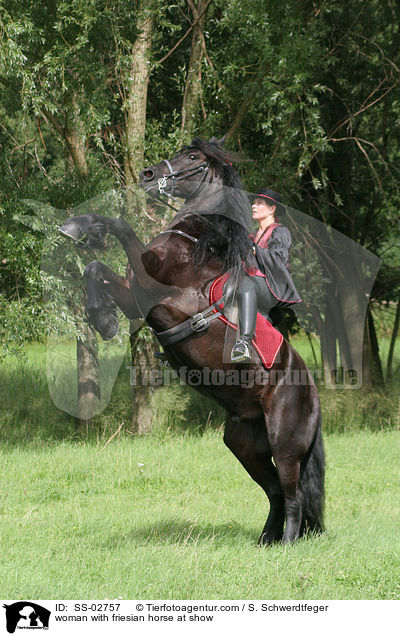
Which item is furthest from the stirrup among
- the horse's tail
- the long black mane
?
the horse's tail

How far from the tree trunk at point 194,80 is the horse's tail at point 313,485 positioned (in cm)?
662

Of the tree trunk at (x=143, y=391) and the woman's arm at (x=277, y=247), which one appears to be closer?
the woman's arm at (x=277, y=247)

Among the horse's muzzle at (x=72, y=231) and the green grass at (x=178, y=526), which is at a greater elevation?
the horse's muzzle at (x=72, y=231)

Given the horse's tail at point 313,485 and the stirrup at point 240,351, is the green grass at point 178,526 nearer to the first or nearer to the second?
the horse's tail at point 313,485

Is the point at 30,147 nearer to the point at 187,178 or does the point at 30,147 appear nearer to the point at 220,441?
the point at 220,441

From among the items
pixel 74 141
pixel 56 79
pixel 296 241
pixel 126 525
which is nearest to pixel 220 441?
pixel 296 241

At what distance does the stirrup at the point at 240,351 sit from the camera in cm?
457

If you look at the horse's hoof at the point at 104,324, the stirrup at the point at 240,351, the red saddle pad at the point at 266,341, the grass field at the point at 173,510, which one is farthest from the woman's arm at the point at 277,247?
the grass field at the point at 173,510

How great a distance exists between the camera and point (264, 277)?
488 centimetres

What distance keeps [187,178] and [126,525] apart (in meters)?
3.56

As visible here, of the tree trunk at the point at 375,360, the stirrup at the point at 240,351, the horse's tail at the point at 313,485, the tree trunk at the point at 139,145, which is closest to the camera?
the stirrup at the point at 240,351

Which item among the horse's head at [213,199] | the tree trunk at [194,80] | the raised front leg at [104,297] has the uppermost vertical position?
the tree trunk at [194,80]
